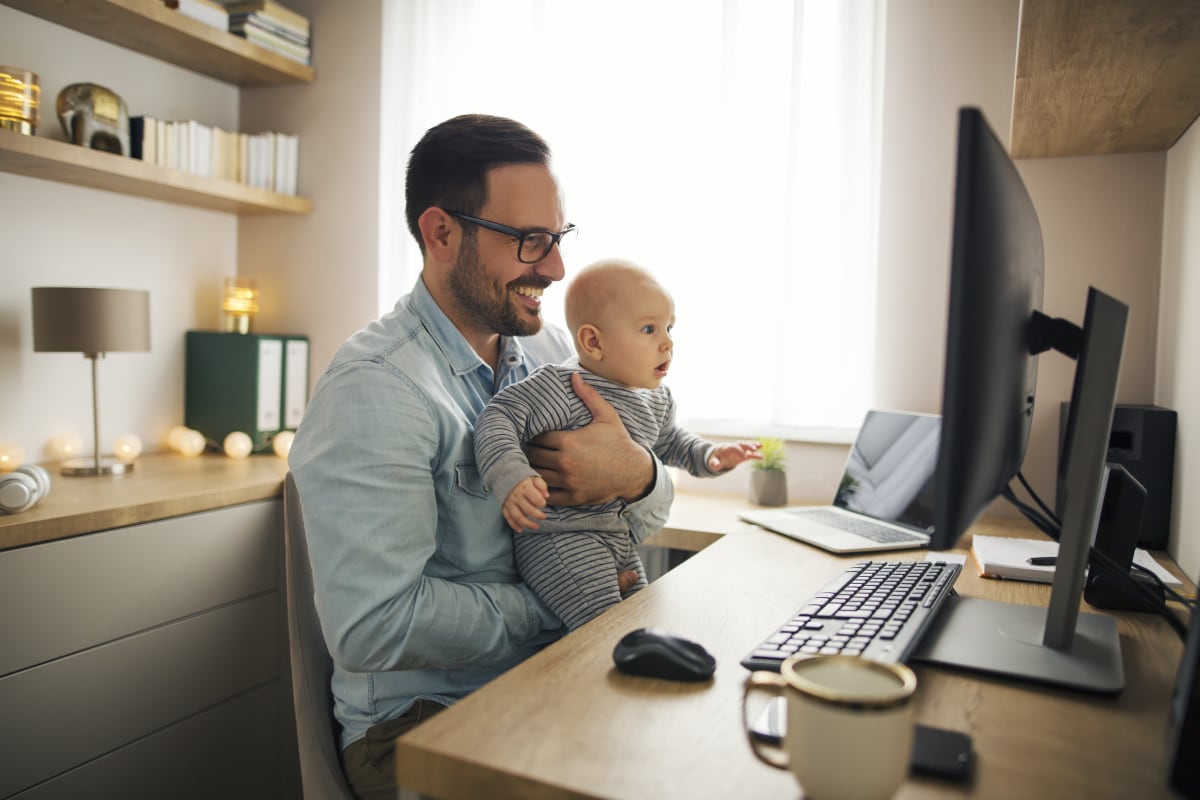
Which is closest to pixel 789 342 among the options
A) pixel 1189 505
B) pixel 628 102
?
pixel 628 102

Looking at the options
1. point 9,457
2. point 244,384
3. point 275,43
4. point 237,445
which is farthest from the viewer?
point 275,43

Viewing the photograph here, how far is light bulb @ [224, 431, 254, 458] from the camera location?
2.66 m

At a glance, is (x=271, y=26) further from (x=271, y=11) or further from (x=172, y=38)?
(x=172, y=38)

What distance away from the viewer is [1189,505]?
4.74 feet

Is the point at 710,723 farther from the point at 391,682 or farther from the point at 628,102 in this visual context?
the point at 628,102

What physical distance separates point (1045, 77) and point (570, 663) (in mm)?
1203

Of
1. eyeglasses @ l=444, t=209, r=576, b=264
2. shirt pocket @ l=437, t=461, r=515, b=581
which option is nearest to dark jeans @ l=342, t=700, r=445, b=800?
shirt pocket @ l=437, t=461, r=515, b=581

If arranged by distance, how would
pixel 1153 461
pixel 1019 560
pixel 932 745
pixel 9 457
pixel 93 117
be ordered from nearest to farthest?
pixel 932 745 → pixel 1019 560 → pixel 1153 461 → pixel 9 457 → pixel 93 117

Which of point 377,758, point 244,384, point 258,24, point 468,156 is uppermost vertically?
point 258,24

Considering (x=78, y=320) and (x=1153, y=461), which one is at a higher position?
(x=78, y=320)

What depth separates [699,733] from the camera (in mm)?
729

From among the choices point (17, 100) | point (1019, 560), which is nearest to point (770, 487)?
point (1019, 560)

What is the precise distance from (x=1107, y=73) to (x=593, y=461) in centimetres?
103

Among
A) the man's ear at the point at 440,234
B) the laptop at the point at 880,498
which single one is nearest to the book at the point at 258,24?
the man's ear at the point at 440,234
